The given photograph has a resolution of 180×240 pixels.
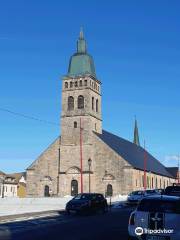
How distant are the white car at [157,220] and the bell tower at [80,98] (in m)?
60.1

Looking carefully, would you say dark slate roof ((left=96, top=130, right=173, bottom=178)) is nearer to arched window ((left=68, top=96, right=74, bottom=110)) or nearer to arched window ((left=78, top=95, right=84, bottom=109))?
arched window ((left=78, top=95, right=84, bottom=109))

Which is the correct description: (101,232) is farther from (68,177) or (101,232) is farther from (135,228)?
(68,177)

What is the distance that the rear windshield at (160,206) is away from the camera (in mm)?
12203

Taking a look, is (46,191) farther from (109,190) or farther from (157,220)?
(157,220)

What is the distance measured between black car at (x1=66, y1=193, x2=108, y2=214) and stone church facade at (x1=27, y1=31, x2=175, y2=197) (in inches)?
1303

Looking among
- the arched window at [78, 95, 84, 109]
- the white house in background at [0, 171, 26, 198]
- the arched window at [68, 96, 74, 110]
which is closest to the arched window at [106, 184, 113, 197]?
the arched window at [78, 95, 84, 109]

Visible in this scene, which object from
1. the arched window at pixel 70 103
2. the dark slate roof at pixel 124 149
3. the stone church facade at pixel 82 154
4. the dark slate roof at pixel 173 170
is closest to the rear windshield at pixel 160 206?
the stone church facade at pixel 82 154

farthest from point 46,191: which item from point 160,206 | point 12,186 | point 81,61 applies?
point 160,206

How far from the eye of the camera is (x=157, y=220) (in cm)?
1207

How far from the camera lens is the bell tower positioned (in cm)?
7381

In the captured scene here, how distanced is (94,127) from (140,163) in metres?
11.6

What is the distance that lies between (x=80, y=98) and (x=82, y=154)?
33.1 feet

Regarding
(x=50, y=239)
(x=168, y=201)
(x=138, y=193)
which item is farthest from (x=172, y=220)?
(x=138, y=193)

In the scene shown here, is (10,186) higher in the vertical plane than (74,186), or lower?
higher
